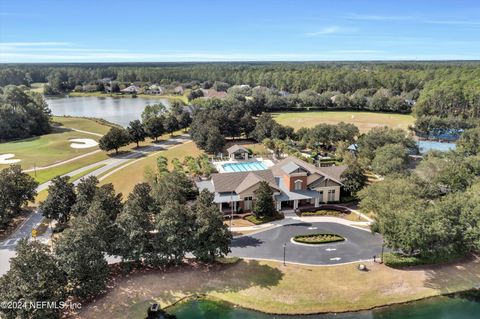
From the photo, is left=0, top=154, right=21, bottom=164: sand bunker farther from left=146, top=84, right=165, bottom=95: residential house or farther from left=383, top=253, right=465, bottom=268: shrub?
left=146, top=84, right=165, bottom=95: residential house

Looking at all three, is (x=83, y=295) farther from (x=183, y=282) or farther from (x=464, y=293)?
(x=464, y=293)

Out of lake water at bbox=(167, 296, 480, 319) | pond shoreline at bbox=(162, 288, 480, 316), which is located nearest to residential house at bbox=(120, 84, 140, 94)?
pond shoreline at bbox=(162, 288, 480, 316)

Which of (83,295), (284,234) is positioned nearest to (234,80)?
(284,234)

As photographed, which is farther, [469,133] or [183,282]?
[469,133]

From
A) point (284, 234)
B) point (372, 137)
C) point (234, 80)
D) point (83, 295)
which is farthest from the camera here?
point (234, 80)

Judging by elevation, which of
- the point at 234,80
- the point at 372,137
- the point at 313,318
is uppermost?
the point at 234,80

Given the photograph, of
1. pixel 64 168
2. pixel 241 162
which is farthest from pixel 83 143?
pixel 241 162
